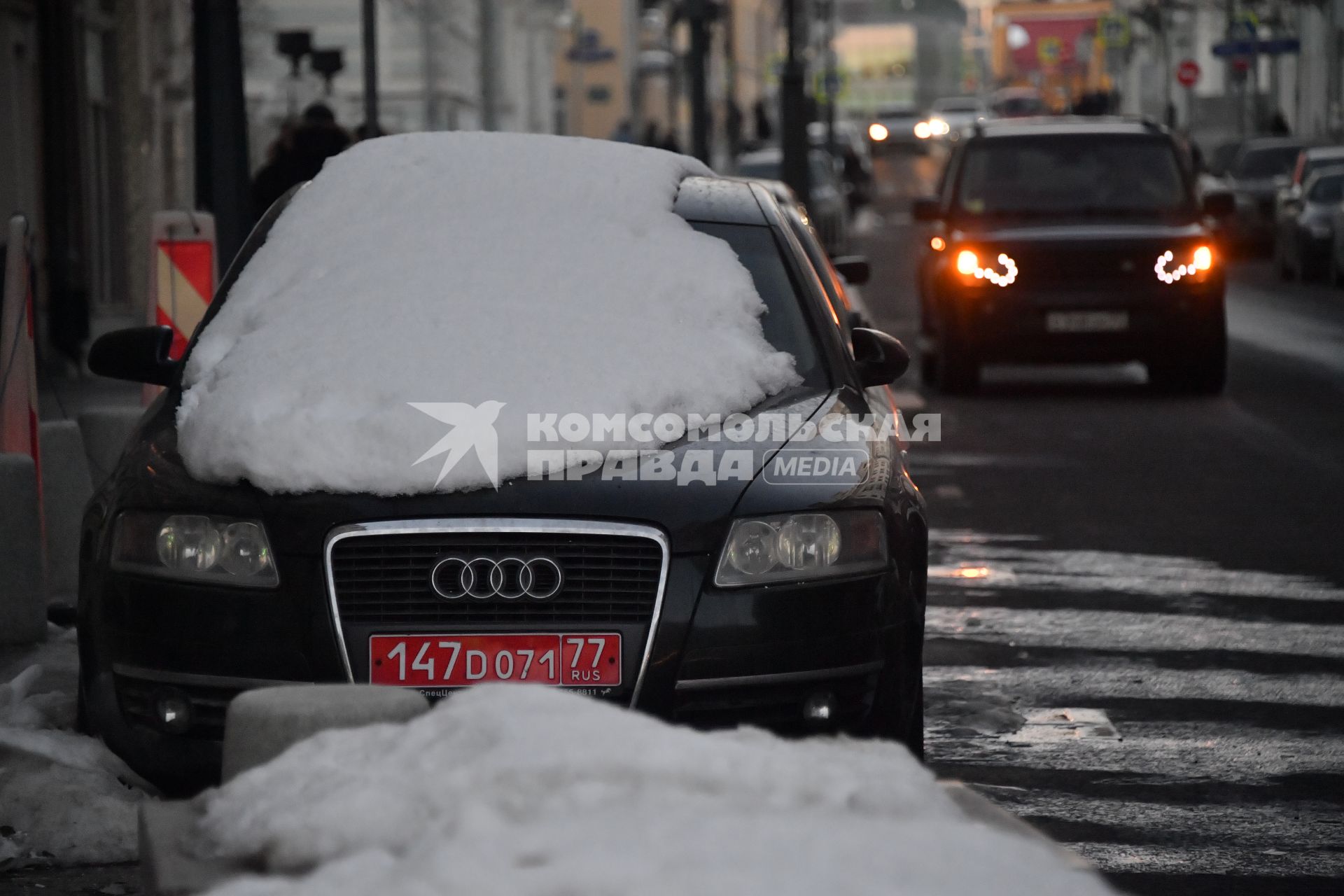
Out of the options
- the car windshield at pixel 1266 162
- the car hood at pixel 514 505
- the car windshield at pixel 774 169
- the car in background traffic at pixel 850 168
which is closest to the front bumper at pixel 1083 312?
the car hood at pixel 514 505

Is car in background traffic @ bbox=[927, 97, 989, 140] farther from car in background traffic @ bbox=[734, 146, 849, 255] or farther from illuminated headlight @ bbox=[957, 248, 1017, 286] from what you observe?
illuminated headlight @ bbox=[957, 248, 1017, 286]

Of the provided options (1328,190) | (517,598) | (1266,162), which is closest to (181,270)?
(517,598)

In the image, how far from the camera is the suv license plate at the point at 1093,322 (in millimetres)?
16875

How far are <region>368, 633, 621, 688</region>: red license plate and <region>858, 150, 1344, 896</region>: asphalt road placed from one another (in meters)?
1.18

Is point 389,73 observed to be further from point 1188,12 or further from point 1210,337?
point 1188,12

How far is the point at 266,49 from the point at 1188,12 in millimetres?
44761

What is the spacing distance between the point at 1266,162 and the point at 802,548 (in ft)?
114

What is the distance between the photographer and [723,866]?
3.39 metres

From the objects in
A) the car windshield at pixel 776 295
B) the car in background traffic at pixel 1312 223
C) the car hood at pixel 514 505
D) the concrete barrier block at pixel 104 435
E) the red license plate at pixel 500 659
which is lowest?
the car in background traffic at pixel 1312 223

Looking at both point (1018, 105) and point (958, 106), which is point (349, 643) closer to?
point (958, 106)

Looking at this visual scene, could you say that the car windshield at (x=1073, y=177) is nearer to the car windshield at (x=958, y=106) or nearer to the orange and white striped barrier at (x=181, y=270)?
the orange and white striped barrier at (x=181, y=270)

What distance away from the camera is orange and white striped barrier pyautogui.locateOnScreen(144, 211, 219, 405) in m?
9.70

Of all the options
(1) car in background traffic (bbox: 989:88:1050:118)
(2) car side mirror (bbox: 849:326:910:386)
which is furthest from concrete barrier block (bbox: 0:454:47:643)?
(1) car in background traffic (bbox: 989:88:1050:118)

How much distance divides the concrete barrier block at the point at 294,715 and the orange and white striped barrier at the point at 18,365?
4.55 meters
